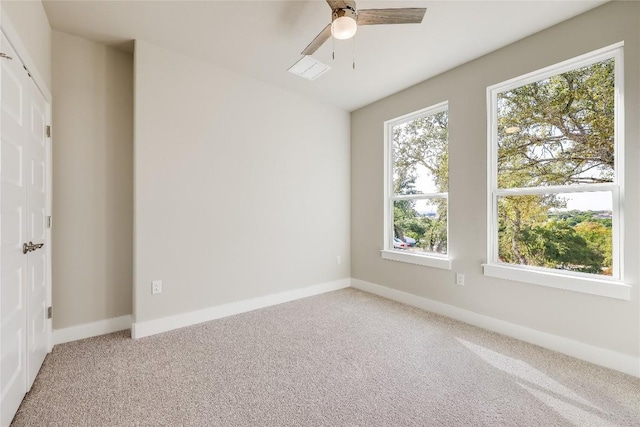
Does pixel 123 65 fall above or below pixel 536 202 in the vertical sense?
above

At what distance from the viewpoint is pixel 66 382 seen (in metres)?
1.90

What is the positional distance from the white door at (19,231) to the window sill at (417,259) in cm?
338

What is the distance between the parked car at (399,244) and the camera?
3723mm

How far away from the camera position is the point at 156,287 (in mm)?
2697

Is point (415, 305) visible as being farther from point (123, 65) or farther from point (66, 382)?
point (123, 65)

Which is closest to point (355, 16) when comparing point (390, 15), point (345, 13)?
point (345, 13)

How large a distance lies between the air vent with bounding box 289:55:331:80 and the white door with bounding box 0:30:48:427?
2126mm

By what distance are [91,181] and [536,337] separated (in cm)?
416

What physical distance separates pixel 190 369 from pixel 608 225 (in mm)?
3286

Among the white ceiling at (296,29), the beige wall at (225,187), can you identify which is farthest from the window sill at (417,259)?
the white ceiling at (296,29)

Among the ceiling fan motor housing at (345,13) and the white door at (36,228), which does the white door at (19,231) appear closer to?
the white door at (36,228)

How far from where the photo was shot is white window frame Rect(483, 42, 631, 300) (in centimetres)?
210

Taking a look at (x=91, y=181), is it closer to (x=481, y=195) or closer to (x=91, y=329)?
(x=91, y=329)

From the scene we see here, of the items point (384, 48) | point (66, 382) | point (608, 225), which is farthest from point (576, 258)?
point (66, 382)
